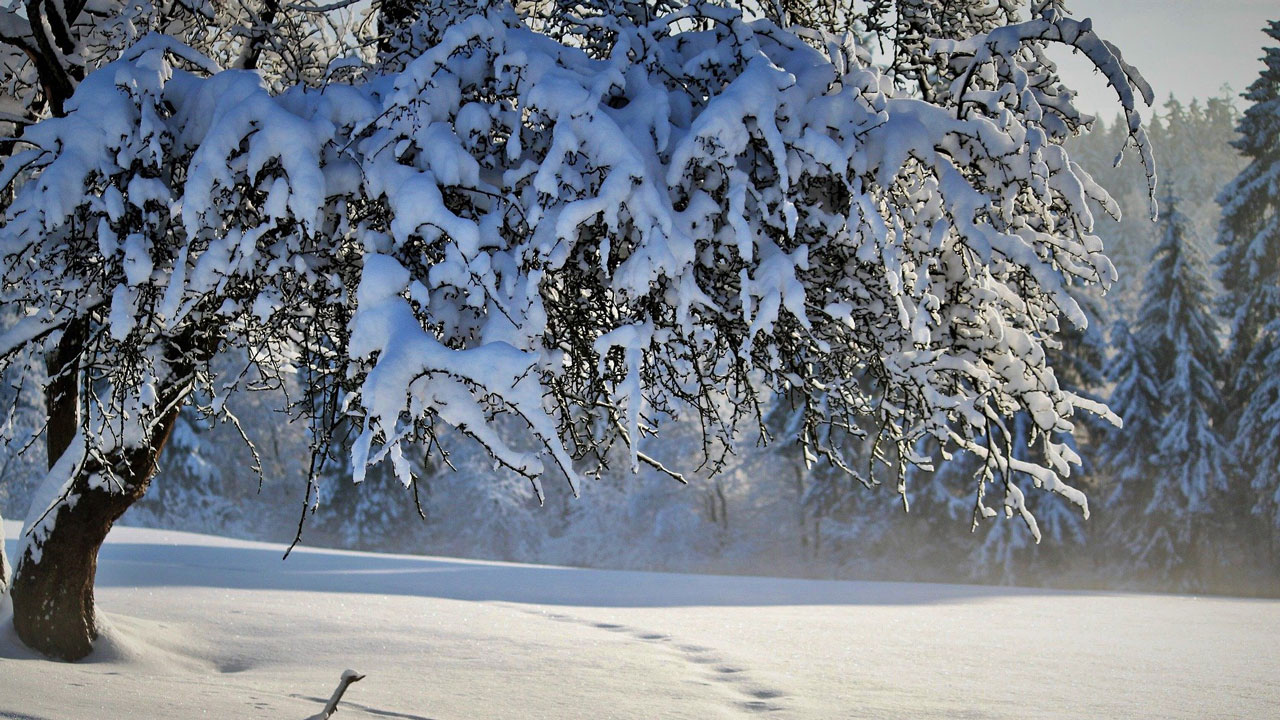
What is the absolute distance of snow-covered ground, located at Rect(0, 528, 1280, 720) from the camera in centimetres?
627

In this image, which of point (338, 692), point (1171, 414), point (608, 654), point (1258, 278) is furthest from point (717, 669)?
point (1258, 278)

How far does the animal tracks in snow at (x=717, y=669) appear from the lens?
22.1 ft

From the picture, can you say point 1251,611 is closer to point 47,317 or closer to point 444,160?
point 444,160

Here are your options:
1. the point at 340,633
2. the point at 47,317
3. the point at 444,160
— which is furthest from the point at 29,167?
the point at 340,633

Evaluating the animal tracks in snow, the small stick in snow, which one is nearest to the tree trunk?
the small stick in snow

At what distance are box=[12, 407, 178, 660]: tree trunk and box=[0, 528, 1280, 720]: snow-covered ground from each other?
0.61ft

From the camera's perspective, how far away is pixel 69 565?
6980 mm

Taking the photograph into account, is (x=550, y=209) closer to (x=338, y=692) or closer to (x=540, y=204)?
(x=540, y=204)

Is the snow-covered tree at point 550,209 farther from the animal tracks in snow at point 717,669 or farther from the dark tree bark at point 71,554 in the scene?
the animal tracks in snow at point 717,669

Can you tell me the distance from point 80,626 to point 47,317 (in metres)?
2.61

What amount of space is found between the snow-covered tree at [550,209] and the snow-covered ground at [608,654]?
1.84 m

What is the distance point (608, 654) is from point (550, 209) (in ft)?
15.5

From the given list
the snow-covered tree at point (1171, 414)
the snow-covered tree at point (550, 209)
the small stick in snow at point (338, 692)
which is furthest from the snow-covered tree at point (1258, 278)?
the small stick in snow at point (338, 692)

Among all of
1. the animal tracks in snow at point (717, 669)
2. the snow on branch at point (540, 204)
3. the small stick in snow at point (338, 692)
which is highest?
the snow on branch at point (540, 204)
